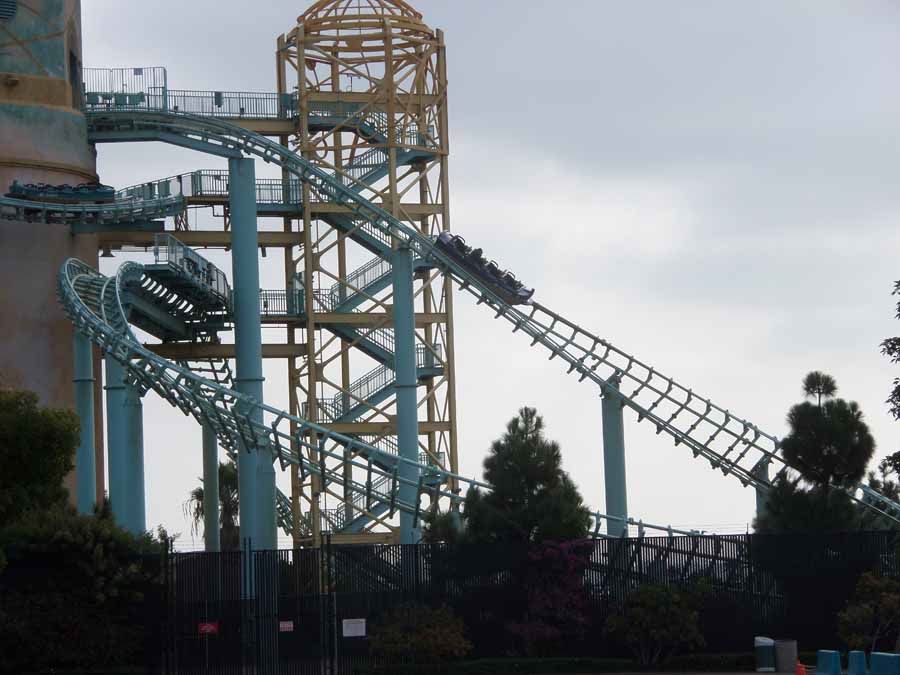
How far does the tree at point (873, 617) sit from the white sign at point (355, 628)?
10249mm

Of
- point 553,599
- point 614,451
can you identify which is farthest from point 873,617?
point 614,451

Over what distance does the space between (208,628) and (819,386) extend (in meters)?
15.0

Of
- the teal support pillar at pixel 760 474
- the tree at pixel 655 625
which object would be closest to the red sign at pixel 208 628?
the tree at pixel 655 625

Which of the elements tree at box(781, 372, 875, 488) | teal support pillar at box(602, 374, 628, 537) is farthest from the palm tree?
teal support pillar at box(602, 374, 628, 537)

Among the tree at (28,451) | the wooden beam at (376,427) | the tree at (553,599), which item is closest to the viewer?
the tree at (553,599)

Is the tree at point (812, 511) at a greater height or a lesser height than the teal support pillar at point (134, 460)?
lesser

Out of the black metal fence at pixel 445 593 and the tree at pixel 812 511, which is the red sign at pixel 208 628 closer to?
the black metal fence at pixel 445 593

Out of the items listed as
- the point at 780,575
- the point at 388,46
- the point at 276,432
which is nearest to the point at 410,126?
the point at 388,46

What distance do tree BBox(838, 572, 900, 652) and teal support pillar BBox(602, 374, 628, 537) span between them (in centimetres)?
1673

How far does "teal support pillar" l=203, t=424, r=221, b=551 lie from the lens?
6888 cm

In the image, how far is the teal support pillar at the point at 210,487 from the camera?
6888 cm

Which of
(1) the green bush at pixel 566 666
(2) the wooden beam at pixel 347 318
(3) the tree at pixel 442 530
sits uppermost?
(2) the wooden beam at pixel 347 318

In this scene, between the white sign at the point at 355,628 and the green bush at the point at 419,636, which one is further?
the green bush at the point at 419,636

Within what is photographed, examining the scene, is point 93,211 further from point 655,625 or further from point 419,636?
point 655,625
